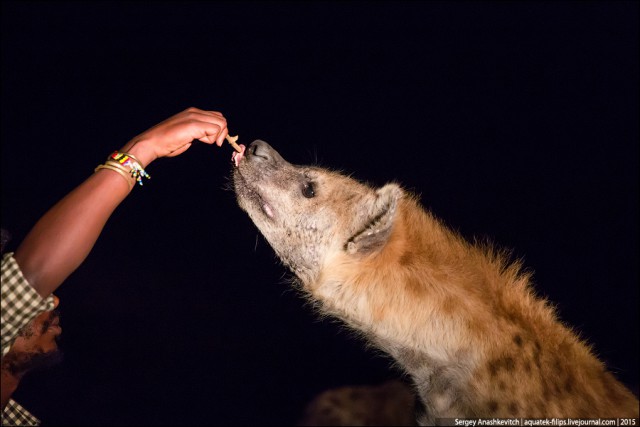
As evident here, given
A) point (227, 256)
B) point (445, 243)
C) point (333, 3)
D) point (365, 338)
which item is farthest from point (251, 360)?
point (333, 3)

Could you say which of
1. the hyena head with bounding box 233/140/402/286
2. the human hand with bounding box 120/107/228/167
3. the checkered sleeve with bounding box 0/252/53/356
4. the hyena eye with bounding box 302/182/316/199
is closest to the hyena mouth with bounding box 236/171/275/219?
the hyena head with bounding box 233/140/402/286

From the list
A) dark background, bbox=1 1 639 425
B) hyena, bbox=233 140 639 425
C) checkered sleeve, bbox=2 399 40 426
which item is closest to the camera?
checkered sleeve, bbox=2 399 40 426

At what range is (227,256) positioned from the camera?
3.27 meters

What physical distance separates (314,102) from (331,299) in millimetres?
1921

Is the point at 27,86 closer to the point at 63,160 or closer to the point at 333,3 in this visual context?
the point at 63,160

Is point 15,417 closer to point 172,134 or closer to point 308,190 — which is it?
point 172,134

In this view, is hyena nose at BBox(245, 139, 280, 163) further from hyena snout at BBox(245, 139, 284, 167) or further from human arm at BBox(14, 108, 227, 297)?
human arm at BBox(14, 108, 227, 297)

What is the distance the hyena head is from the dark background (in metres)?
1.19

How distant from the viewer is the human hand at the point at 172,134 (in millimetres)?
971

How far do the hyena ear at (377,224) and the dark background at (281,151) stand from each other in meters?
1.50

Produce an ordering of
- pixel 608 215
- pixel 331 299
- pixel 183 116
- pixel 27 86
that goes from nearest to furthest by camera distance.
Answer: pixel 183 116 < pixel 331 299 < pixel 27 86 < pixel 608 215

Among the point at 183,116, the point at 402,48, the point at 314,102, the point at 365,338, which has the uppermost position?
the point at 402,48

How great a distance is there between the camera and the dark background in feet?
9.59

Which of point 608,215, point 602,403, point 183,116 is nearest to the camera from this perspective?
point 183,116
